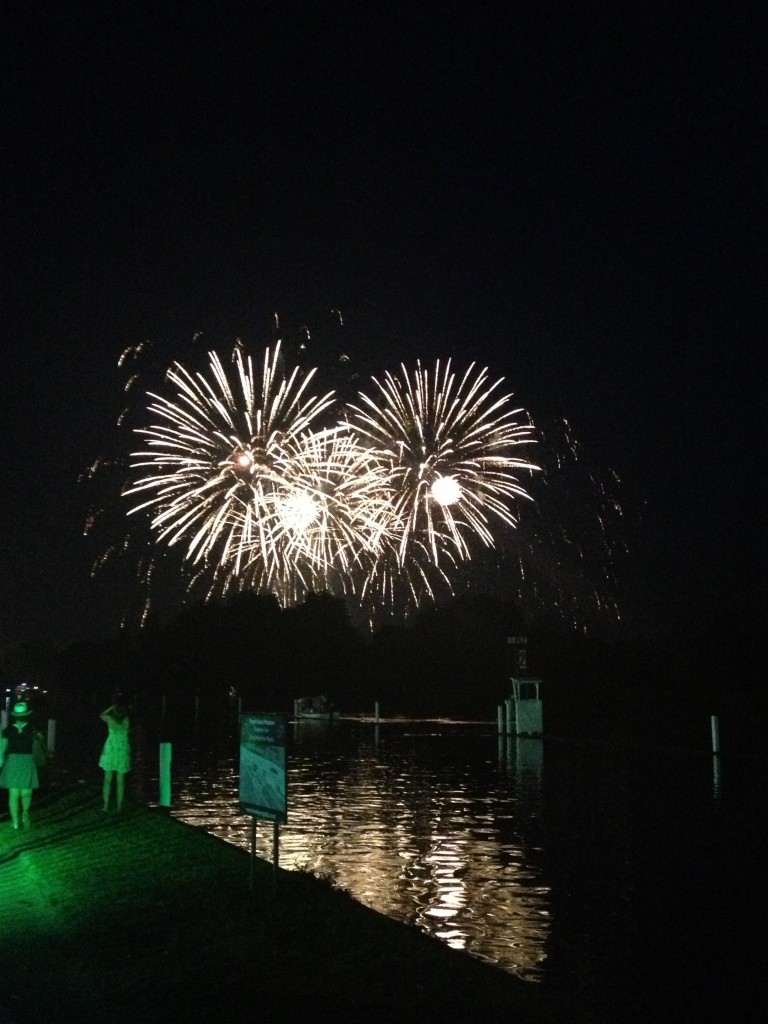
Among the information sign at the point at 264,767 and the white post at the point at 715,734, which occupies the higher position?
the information sign at the point at 264,767

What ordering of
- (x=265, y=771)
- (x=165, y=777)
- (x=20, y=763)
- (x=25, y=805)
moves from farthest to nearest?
(x=165, y=777), (x=25, y=805), (x=20, y=763), (x=265, y=771)

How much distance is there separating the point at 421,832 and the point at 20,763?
194 inches

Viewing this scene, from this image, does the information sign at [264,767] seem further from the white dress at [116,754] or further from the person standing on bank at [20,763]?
the white dress at [116,754]

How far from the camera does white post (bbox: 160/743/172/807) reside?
56.3 ft

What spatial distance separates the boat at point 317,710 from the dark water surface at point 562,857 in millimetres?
27106

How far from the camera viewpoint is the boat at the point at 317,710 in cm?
5506

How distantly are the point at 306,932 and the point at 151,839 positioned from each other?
5.33 meters

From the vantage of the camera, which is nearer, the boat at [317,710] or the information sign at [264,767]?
the information sign at [264,767]

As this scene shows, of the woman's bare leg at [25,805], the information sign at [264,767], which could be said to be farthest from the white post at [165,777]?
the information sign at [264,767]

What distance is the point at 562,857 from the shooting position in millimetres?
13164

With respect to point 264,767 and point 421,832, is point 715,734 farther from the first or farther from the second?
point 264,767

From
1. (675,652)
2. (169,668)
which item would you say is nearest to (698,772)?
(675,652)

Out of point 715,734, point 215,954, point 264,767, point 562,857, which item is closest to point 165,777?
point 562,857

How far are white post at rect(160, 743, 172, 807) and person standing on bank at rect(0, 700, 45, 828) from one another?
2209 mm
